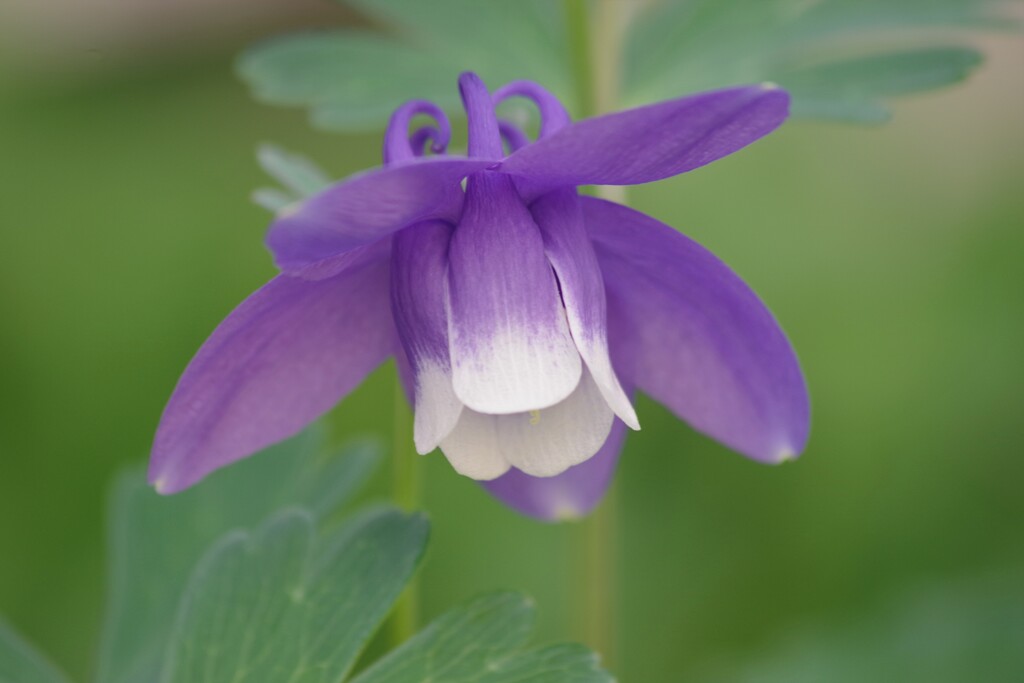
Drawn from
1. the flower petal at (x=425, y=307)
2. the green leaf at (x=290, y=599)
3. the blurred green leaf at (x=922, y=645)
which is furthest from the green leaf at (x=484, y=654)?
the blurred green leaf at (x=922, y=645)

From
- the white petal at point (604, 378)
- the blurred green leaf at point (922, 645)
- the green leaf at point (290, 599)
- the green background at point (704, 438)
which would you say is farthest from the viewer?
the green background at point (704, 438)

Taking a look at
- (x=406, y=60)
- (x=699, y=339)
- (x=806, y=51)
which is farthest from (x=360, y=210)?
(x=806, y=51)

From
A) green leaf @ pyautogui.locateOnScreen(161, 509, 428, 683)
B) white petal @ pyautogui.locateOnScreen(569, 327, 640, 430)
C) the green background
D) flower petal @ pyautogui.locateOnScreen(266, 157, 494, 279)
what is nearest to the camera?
flower petal @ pyautogui.locateOnScreen(266, 157, 494, 279)

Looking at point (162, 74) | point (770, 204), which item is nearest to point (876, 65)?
point (770, 204)

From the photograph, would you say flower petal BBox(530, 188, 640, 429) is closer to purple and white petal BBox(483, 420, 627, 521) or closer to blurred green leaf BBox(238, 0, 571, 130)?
purple and white petal BBox(483, 420, 627, 521)

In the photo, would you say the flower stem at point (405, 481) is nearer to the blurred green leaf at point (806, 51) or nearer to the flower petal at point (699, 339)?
the flower petal at point (699, 339)

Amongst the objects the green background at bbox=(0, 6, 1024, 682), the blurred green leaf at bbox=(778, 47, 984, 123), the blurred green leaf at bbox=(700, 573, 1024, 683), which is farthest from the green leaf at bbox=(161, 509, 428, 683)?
the blurred green leaf at bbox=(700, 573, 1024, 683)

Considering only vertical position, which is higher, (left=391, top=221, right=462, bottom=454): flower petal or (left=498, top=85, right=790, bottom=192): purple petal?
(left=498, top=85, right=790, bottom=192): purple petal
